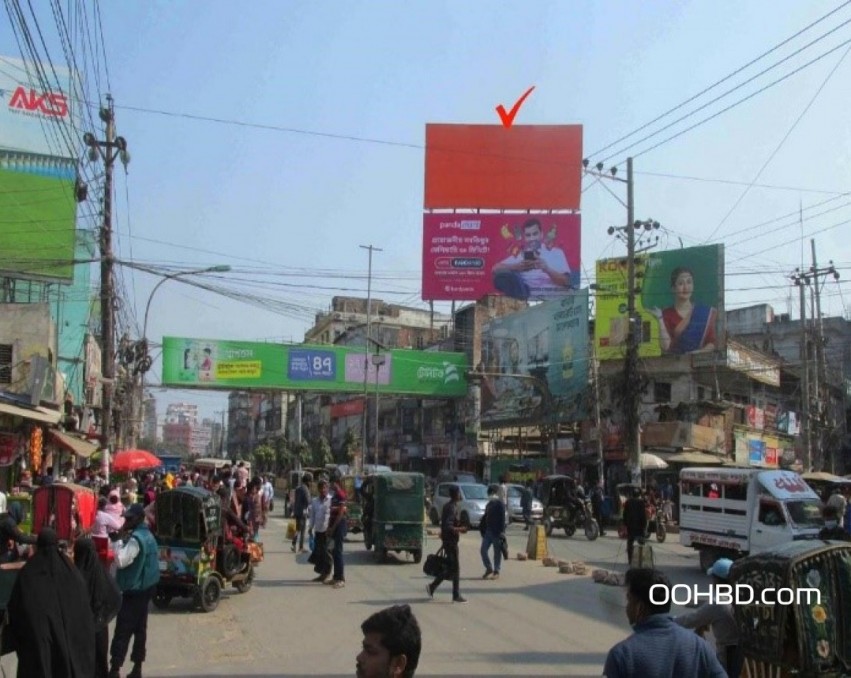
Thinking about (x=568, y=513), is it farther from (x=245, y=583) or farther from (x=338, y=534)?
(x=245, y=583)

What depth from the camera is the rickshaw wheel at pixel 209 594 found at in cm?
1279

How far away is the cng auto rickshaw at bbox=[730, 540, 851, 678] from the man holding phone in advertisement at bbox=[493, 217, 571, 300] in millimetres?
41566

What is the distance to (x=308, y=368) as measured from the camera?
50562 millimetres

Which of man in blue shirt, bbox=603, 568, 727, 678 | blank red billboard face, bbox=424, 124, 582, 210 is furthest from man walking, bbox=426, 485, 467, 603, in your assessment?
blank red billboard face, bbox=424, 124, 582, 210

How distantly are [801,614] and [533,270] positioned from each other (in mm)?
42441

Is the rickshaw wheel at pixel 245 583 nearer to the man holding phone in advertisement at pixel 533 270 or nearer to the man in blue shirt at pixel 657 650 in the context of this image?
the man in blue shirt at pixel 657 650

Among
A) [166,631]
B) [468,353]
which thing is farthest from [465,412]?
[166,631]

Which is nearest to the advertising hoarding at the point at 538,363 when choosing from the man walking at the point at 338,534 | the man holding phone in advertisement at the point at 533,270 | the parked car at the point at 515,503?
the man holding phone in advertisement at the point at 533,270

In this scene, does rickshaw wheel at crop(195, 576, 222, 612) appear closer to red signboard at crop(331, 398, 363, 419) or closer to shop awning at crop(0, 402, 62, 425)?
shop awning at crop(0, 402, 62, 425)

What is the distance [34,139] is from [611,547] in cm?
3071

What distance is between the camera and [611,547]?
25.9 meters

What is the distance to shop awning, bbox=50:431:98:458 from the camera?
2742 centimetres

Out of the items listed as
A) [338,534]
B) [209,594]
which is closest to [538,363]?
[338,534]

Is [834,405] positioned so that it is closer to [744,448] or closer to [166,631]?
[744,448]
